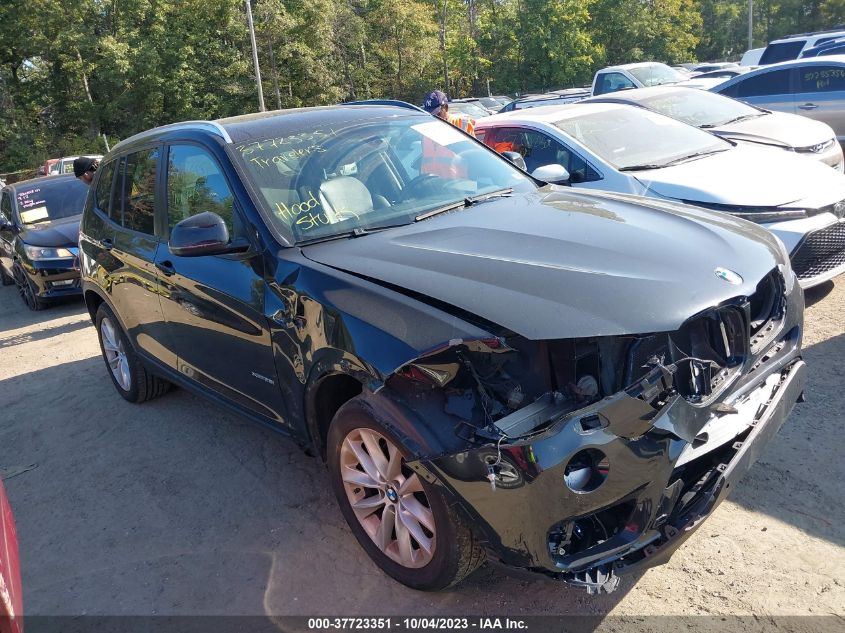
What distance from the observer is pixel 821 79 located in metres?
10.7

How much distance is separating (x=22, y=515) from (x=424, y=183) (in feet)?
9.64

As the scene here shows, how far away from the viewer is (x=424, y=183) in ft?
12.9

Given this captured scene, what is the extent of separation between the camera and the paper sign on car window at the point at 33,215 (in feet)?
34.0

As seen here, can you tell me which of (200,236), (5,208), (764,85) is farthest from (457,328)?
(5,208)

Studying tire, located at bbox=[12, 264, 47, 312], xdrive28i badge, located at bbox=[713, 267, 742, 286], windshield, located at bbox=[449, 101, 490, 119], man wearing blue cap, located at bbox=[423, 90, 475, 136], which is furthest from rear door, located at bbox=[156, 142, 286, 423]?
windshield, located at bbox=[449, 101, 490, 119]

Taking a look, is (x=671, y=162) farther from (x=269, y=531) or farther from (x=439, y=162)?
(x=269, y=531)

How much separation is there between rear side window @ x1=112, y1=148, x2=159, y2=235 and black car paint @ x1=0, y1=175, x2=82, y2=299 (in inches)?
180

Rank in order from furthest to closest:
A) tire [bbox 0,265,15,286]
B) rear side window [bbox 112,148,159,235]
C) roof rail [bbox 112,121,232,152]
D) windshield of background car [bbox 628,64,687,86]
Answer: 1. windshield of background car [bbox 628,64,687,86]
2. tire [bbox 0,265,15,286]
3. rear side window [bbox 112,148,159,235]
4. roof rail [bbox 112,121,232,152]

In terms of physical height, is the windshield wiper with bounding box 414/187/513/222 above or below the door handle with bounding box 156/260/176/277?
above

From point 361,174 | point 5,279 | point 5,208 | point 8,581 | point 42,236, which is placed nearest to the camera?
point 8,581

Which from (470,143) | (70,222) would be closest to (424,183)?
(470,143)

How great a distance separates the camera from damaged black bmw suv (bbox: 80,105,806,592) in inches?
95.0

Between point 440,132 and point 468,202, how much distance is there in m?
0.79

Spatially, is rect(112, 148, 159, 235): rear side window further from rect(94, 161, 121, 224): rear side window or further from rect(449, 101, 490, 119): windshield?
rect(449, 101, 490, 119): windshield
